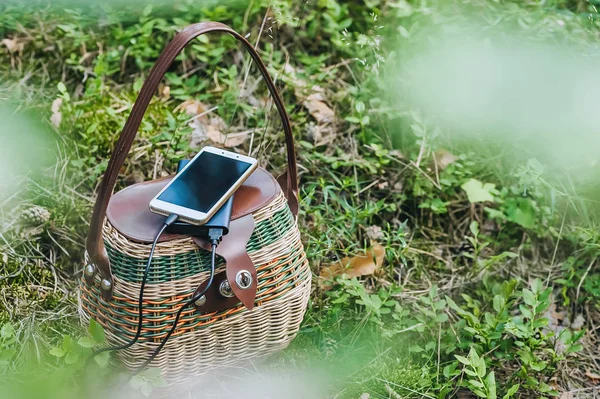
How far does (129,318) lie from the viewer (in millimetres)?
1556

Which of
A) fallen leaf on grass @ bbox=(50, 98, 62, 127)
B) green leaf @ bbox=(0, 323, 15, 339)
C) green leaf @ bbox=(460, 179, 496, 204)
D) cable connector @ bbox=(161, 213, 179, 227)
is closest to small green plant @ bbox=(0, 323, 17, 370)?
green leaf @ bbox=(0, 323, 15, 339)

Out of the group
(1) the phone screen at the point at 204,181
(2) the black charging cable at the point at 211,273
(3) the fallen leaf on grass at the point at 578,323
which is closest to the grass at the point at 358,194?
(3) the fallen leaf on grass at the point at 578,323

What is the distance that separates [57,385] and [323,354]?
1108mm

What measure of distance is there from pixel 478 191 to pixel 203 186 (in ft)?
3.42

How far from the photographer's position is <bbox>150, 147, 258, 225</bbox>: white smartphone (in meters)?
1.54

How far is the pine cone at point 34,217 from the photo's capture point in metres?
2.13

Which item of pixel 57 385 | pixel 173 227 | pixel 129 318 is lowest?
pixel 129 318

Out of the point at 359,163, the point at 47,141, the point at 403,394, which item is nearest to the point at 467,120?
the point at 359,163

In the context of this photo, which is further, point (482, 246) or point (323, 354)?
point (482, 246)

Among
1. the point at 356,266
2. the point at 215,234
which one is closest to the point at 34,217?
the point at 215,234

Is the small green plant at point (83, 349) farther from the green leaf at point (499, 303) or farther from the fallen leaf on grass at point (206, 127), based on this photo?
the green leaf at point (499, 303)

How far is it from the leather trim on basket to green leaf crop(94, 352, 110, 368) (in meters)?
0.31

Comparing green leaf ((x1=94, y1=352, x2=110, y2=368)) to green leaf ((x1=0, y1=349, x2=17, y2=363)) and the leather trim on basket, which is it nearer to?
green leaf ((x1=0, y1=349, x2=17, y2=363))

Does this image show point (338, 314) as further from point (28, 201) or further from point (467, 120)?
point (28, 201)
